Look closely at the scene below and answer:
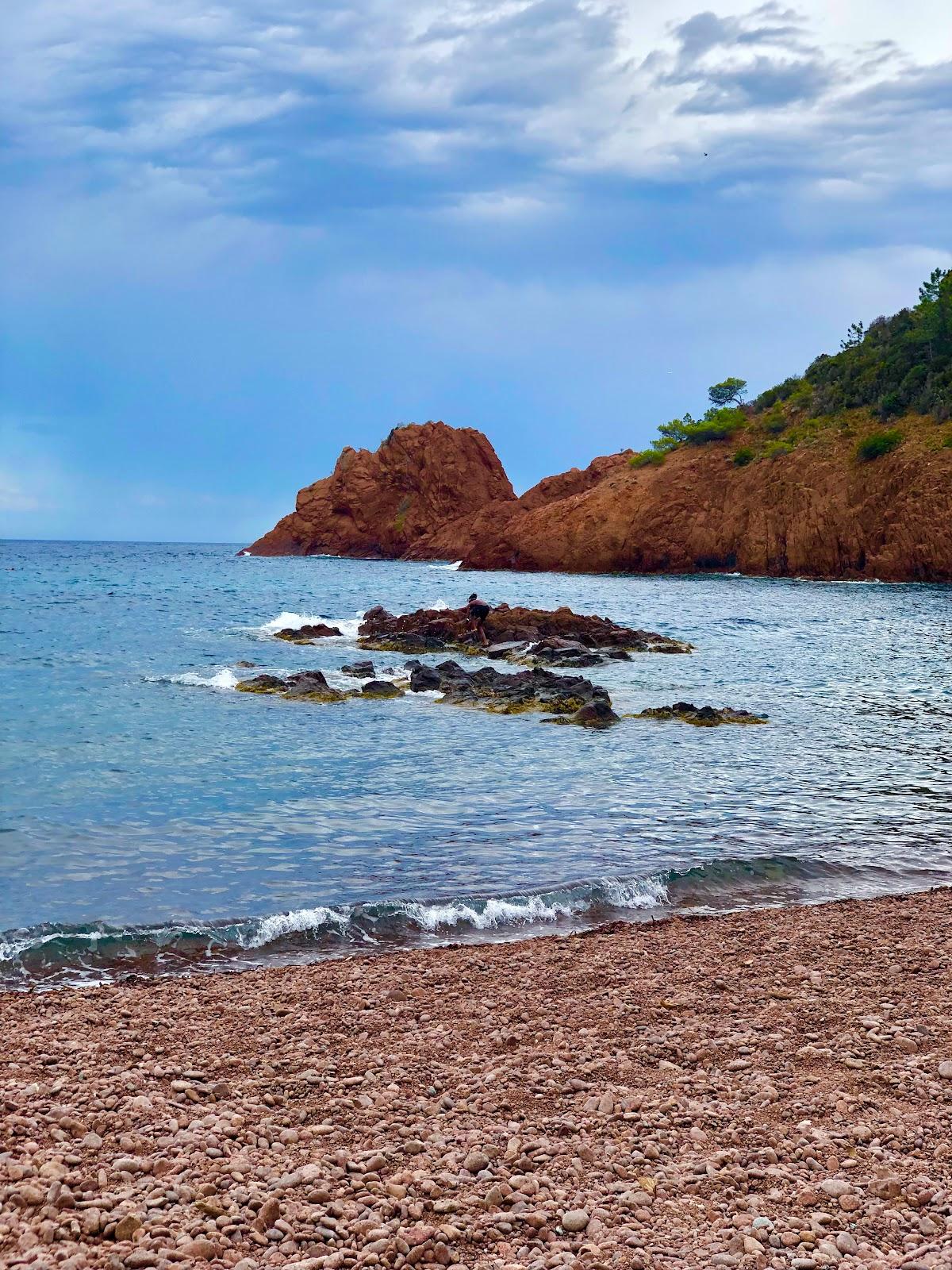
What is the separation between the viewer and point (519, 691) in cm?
2388

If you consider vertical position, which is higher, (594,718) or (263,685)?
(263,685)

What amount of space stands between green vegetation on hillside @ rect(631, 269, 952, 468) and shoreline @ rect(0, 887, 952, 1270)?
74.4 metres

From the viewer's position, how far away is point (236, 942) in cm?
894

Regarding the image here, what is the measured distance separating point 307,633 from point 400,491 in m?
105

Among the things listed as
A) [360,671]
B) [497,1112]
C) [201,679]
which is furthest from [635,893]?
[360,671]

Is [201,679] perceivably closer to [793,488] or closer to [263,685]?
[263,685]

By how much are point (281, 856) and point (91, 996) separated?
3.72 m

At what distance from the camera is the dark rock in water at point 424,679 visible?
82.8 ft

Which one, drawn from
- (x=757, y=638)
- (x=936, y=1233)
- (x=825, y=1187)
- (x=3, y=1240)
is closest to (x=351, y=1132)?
(x=3, y=1240)

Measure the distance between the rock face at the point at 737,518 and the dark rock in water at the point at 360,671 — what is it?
175 feet

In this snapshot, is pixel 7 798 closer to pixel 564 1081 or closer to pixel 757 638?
pixel 564 1081

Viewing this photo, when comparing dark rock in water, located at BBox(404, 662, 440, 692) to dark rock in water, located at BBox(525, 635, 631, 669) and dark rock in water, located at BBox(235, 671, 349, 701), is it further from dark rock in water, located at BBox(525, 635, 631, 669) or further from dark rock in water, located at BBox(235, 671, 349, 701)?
dark rock in water, located at BBox(525, 635, 631, 669)

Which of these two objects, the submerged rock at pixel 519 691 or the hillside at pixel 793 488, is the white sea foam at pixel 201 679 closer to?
the submerged rock at pixel 519 691

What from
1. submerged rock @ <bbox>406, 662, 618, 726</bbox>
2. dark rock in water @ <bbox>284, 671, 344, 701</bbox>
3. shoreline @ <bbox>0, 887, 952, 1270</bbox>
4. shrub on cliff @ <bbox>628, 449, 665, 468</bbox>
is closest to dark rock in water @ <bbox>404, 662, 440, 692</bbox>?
submerged rock @ <bbox>406, 662, 618, 726</bbox>
